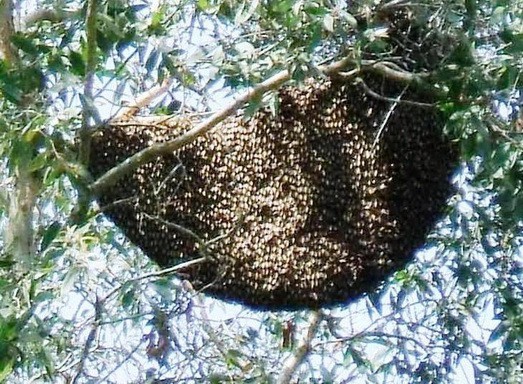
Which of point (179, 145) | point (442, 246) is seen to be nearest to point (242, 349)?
point (442, 246)

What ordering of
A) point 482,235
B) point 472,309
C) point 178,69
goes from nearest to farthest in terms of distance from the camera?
point 178,69 → point 482,235 → point 472,309

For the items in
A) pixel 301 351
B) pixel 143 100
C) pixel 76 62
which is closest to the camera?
pixel 76 62

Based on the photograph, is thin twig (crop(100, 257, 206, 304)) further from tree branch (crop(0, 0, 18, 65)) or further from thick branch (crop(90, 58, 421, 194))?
tree branch (crop(0, 0, 18, 65))

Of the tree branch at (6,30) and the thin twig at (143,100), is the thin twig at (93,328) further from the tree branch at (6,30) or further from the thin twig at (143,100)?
the tree branch at (6,30)

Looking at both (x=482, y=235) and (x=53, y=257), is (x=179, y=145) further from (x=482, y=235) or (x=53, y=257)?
(x=482, y=235)

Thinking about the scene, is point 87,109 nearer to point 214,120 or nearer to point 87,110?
point 87,110

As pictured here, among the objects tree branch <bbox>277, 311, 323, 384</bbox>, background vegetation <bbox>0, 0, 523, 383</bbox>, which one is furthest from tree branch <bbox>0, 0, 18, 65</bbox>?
tree branch <bbox>277, 311, 323, 384</bbox>

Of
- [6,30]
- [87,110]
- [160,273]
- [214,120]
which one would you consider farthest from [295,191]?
[6,30]
